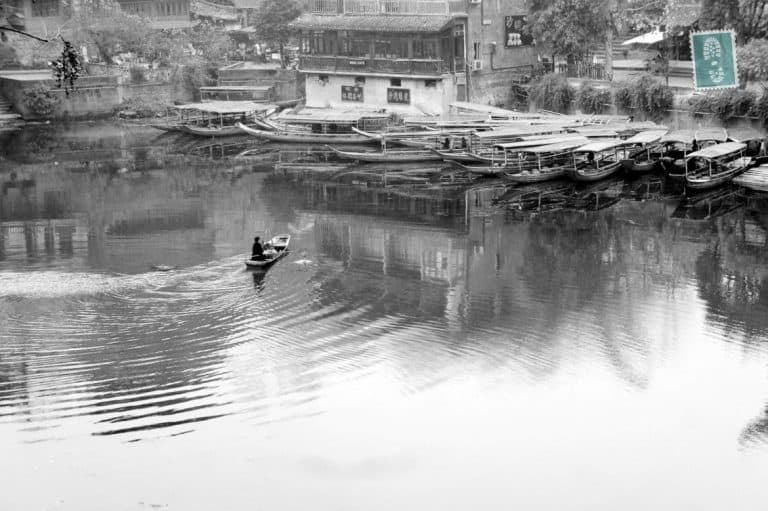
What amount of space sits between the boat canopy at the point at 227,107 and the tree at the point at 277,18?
Answer: 8342 millimetres

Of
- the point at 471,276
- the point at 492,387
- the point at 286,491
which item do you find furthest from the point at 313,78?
the point at 286,491

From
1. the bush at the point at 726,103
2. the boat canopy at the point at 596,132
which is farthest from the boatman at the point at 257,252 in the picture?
the bush at the point at 726,103

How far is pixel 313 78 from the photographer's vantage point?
60.0 meters

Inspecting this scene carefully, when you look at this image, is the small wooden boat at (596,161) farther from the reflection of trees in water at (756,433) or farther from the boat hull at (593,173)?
the reflection of trees in water at (756,433)

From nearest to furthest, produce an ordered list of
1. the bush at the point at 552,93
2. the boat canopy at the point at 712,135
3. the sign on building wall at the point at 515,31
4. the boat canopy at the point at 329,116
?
Answer: the boat canopy at the point at 712,135 < the boat canopy at the point at 329,116 < the bush at the point at 552,93 < the sign on building wall at the point at 515,31

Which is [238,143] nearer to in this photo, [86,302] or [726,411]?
[86,302]

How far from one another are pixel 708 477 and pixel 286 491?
7.13 metres

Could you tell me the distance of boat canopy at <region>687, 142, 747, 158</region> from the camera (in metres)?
38.7

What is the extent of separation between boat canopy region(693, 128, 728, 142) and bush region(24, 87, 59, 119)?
39.5m

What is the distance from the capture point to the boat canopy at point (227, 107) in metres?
55.8

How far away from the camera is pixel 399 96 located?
56031mm

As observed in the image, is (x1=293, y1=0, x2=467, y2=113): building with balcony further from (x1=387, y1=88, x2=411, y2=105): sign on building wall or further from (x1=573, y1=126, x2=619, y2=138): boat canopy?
(x1=573, y1=126, x2=619, y2=138): boat canopy

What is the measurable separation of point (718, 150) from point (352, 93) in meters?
25.1

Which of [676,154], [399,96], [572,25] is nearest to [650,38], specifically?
[572,25]
